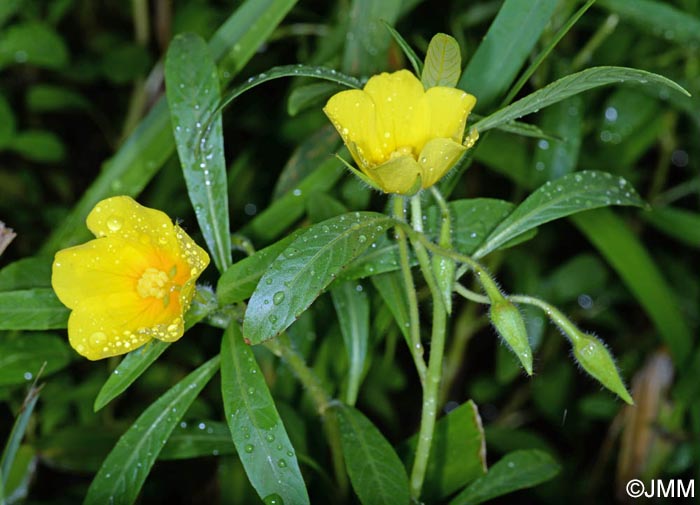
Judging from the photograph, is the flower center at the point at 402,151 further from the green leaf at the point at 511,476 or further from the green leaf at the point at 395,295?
the green leaf at the point at 511,476

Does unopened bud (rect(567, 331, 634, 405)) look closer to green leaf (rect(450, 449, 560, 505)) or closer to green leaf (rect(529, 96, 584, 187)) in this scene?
green leaf (rect(450, 449, 560, 505))

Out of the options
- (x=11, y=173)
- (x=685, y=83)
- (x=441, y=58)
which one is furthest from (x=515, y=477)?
(x=11, y=173)

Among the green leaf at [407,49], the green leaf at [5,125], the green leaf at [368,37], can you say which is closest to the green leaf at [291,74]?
the green leaf at [407,49]

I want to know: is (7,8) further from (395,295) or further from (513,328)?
(513,328)

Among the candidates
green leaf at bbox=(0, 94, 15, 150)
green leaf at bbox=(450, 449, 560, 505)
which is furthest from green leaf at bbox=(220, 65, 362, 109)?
green leaf at bbox=(0, 94, 15, 150)

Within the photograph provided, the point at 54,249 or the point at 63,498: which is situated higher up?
the point at 54,249

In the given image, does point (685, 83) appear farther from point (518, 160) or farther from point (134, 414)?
point (134, 414)
